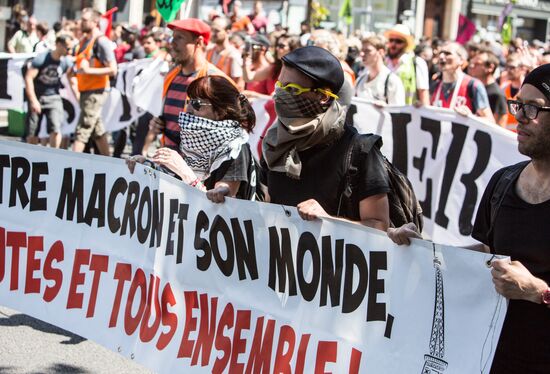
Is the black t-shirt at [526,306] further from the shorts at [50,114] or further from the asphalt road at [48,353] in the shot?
the shorts at [50,114]

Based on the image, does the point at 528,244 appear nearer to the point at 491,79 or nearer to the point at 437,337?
the point at 437,337

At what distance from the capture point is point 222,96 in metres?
4.91

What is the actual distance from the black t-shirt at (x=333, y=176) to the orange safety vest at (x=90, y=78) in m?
8.50

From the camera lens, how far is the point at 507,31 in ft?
96.4

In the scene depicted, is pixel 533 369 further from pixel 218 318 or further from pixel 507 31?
pixel 507 31

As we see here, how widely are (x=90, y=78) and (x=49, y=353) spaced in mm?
6818


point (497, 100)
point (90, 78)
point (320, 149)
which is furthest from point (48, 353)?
point (90, 78)

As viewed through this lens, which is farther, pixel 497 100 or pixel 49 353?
pixel 497 100

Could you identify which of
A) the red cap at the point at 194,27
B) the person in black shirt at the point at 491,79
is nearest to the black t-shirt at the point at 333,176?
the red cap at the point at 194,27

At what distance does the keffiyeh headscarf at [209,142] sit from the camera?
4840 mm

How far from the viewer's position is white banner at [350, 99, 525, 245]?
25.8 feet

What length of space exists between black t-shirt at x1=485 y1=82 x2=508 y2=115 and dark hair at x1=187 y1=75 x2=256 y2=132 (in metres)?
5.36

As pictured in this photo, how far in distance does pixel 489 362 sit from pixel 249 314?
1223 mm

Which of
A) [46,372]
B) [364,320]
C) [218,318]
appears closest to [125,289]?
[218,318]
